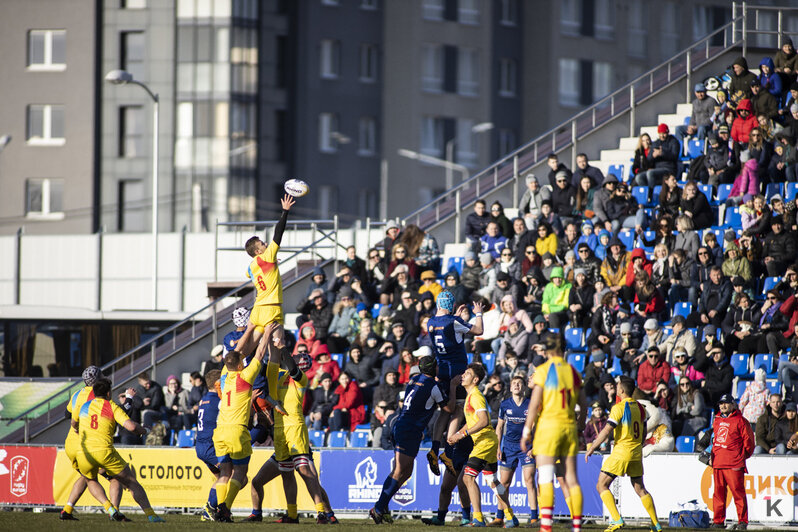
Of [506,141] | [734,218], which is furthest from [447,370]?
[506,141]

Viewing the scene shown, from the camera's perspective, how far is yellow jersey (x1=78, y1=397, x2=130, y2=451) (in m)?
17.0

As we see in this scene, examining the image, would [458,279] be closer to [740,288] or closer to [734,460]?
[740,288]

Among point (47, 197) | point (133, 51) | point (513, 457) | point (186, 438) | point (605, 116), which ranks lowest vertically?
point (186, 438)

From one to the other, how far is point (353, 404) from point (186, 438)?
3.21 m

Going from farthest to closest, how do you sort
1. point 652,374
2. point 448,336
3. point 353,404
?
point 353,404 → point 652,374 → point 448,336

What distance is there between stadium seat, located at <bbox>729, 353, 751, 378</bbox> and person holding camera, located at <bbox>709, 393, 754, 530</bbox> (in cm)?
382

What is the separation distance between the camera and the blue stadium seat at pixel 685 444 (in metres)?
20.2

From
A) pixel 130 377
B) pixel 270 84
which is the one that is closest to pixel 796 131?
pixel 130 377

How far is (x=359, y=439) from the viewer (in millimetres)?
22516

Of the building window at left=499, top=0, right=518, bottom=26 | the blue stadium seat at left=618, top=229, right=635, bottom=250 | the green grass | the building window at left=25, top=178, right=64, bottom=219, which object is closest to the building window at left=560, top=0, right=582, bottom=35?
the building window at left=499, top=0, right=518, bottom=26

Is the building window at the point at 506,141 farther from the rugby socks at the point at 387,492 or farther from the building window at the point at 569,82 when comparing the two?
the rugby socks at the point at 387,492

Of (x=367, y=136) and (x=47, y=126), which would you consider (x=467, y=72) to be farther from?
(x=47, y=126)

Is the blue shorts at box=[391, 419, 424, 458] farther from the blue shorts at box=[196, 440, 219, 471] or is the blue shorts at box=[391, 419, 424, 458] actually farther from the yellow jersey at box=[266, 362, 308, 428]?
the blue shorts at box=[196, 440, 219, 471]

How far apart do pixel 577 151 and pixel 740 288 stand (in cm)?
847
